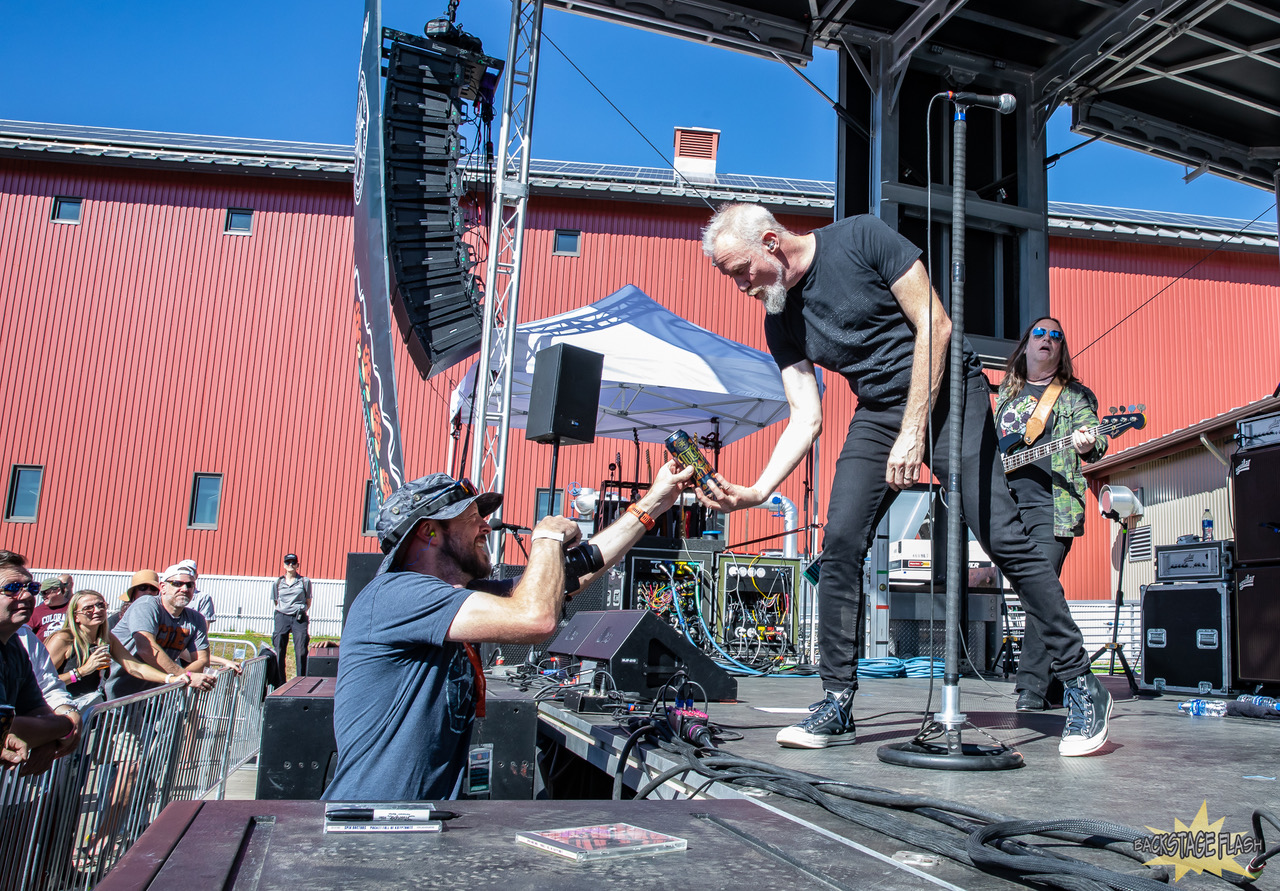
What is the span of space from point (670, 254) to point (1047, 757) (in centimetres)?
1903

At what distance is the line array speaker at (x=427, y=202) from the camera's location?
25.7ft

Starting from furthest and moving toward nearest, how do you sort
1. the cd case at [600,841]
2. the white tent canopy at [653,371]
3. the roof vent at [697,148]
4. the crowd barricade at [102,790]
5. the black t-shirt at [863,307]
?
1. the roof vent at [697,148]
2. the white tent canopy at [653,371]
3. the crowd barricade at [102,790]
4. the black t-shirt at [863,307]
5. the cd case at [600,841]

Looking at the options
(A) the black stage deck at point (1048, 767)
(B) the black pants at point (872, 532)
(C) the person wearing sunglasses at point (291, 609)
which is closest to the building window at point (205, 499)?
(C) the person wearing sunglasses at point (291, 609)

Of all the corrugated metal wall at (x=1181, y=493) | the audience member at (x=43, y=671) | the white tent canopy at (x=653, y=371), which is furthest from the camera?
Result: the corrugated metal wall at (x=1181, y=493)

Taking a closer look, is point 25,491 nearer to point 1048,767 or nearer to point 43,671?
point 43,671

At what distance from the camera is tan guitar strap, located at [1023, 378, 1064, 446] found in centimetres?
417

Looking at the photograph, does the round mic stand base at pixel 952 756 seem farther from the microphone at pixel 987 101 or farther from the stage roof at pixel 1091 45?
the stage roof at pixel 1091 45

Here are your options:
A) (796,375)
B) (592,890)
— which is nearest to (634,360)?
(796,375)

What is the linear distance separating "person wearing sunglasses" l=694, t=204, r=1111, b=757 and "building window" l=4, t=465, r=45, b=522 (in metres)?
21.6

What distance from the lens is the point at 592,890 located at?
1074 millimetres

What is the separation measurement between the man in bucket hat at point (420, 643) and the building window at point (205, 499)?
19.2 metres

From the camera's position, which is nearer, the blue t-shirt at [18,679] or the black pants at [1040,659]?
the blue t-shirt at [18,679]

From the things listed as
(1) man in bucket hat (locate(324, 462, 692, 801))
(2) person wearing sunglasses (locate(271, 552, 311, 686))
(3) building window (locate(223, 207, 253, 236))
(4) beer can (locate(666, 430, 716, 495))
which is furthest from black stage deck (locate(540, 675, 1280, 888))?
(3) building window (locate(223, 207, 253, 236))

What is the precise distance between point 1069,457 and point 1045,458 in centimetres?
25
